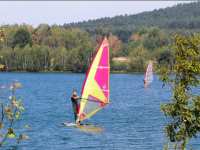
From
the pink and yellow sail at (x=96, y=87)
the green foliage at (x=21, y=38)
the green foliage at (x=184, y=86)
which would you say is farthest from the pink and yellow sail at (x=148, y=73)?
the green foliage at (x=21, y=38)

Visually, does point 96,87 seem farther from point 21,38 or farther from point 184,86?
point 21,38

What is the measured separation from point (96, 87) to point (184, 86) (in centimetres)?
2146

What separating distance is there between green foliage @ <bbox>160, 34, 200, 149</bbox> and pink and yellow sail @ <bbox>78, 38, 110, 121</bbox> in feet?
66.5

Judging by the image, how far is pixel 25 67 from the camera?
19438cm

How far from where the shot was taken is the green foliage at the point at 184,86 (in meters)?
16.3

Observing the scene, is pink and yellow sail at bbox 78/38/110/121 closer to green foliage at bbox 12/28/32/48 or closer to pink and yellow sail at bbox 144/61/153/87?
pink and yellow sail at bbox 144/61/153/87

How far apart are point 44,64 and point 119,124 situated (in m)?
148

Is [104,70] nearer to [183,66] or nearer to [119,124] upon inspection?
[119,124]

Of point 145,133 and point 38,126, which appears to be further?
point 38,126

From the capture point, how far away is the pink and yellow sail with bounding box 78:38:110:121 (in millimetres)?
37300

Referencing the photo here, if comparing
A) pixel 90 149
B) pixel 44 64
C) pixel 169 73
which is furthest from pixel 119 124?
pixel 44 64

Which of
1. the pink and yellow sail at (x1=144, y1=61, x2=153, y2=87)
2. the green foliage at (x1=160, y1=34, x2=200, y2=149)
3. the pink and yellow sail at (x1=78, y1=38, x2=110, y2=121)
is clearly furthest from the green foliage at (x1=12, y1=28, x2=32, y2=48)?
the green foliage at (x1=160, y1=34, x2=200, y2=149)

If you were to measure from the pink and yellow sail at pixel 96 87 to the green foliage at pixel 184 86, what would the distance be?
20275 millimetres

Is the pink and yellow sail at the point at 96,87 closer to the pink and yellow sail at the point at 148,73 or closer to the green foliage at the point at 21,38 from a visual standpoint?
the pink and yellow sail at the point at 148,73
